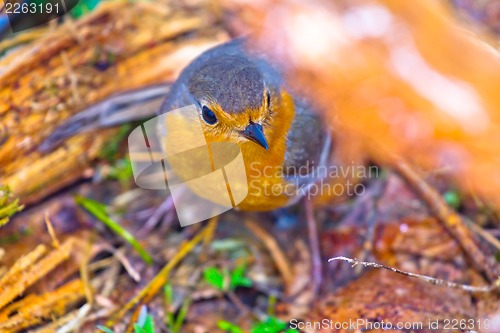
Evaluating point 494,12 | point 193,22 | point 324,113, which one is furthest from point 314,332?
point 494,12

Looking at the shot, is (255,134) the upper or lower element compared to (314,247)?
upper

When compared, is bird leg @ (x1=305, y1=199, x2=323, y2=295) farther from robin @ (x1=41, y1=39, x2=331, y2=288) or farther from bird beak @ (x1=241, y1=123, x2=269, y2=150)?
bird beak @ (x1=241, y1=123, x2=269, y2=150)

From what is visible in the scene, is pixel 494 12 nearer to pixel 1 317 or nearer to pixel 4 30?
pixel 4 30

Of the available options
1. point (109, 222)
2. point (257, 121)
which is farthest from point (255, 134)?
point (109, 222)

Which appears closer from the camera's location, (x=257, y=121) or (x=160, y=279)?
(x=257, y=121)

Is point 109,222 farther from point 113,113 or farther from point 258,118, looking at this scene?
point 258,118

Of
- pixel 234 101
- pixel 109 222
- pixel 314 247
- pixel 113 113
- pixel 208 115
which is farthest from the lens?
pixel 113 113

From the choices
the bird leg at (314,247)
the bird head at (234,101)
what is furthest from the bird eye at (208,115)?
the bird leg at (314,247)
